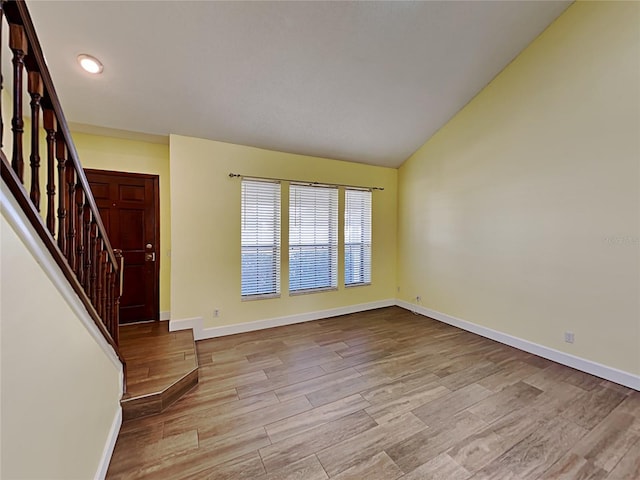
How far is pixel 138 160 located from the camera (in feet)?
12.4

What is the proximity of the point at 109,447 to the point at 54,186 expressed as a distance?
1.57m

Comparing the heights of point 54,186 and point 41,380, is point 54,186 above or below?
above

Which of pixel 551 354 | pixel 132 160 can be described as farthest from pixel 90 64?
pixel 551 354

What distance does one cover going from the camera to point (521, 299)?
3.32 meters

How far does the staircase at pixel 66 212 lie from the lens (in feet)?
3.54

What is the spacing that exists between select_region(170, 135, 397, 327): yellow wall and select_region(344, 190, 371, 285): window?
27.1 inches

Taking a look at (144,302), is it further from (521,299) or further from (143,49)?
(521,299)

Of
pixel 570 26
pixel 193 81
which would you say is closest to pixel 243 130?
pixel 193 81

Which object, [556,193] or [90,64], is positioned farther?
[556,193]

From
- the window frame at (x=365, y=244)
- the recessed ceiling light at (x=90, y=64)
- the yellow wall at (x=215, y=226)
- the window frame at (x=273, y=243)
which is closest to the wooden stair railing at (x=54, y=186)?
the yellow wall at (x=215, y=226)

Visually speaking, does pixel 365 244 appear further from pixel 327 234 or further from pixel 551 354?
pixel 551 354

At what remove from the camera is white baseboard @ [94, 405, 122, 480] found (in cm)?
158

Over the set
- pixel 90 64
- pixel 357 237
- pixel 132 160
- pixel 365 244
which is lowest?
pixel 365 244

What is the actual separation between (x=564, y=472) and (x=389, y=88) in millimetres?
3498
